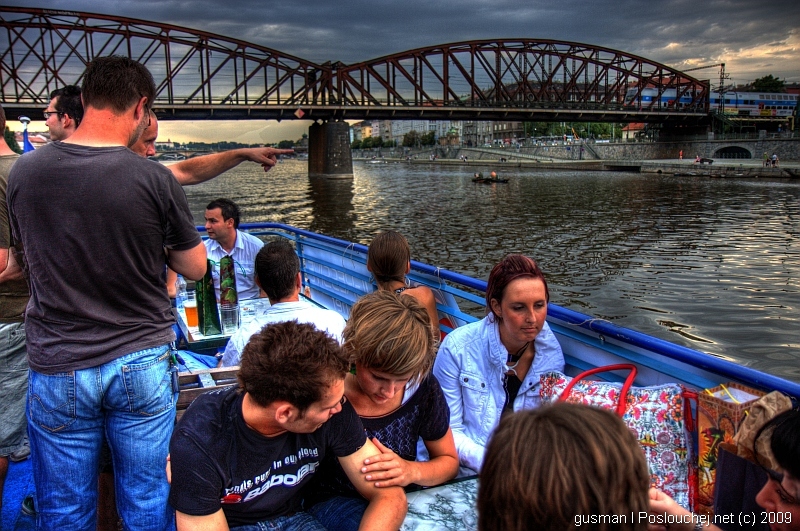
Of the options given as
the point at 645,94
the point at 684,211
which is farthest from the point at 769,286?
the point at 645,94

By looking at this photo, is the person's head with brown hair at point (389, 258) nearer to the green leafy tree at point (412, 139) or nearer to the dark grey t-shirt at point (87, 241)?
the dark grey t-shirt at point (87, 241)

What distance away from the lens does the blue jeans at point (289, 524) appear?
2289 millimetres

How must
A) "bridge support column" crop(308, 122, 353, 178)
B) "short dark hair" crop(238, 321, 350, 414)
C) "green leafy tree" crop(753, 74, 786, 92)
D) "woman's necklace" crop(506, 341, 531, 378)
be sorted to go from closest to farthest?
"short dark hair" crop(238, 321, 350, 414) → "woman's necklace" crop(506, 341, 531, 378) → "bridge support column" crop(308, 122, 353, 178) → "green leafy tree" crop(753, 74, 786, 92)

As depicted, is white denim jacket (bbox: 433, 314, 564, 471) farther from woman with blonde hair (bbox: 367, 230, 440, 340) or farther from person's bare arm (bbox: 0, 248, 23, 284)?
person's bare arm (bbox: 0, 248, 23, 284)

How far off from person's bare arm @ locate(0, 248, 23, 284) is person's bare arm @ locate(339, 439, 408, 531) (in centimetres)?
190

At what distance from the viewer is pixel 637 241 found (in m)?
23.7

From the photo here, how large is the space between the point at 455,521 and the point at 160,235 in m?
1.65

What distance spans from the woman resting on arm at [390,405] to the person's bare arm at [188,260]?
0.77 meters

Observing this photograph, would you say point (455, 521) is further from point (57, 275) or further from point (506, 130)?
point (506, 130)

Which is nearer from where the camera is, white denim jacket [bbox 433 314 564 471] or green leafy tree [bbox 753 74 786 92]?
white denim jacket [bbox 433 314 564 471]

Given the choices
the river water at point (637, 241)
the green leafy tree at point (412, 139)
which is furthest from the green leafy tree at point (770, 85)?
the river water at point (637, 241)

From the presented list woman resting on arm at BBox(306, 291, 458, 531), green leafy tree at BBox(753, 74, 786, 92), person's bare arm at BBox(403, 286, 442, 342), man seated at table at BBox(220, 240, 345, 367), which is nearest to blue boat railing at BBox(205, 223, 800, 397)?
person's bare arm at BBox(403, 286, 442, 342)

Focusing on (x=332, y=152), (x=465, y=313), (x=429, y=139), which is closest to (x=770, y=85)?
(x=429, y=139)

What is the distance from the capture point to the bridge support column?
72875mm
